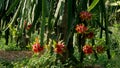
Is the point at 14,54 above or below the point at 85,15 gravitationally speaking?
below

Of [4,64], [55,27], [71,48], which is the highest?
[55,27]

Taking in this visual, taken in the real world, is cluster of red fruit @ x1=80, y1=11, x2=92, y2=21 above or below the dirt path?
above

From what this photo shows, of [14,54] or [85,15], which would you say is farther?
[14,54]

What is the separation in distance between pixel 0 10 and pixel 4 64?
111 centimetres

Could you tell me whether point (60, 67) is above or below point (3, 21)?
below

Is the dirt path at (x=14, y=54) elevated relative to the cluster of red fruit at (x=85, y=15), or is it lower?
lower

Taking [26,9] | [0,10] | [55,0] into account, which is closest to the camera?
[26,9]

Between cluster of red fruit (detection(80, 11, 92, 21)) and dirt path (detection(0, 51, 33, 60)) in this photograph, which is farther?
dirt path (detection(0, 51, 33, 60))

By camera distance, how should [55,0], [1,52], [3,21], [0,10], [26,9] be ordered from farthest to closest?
1. [1,52]
2. [3,21]
3. [0,10]
4. [55,0]
5. [26,9]

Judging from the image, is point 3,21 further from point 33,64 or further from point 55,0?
point 55,0

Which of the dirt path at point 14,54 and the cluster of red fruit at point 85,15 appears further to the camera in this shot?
the dirt path at point 14,54

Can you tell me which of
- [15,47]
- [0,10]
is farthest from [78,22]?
[15,47]

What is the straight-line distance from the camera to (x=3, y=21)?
18.0 ft

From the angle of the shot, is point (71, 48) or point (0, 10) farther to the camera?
point (0, 10)
